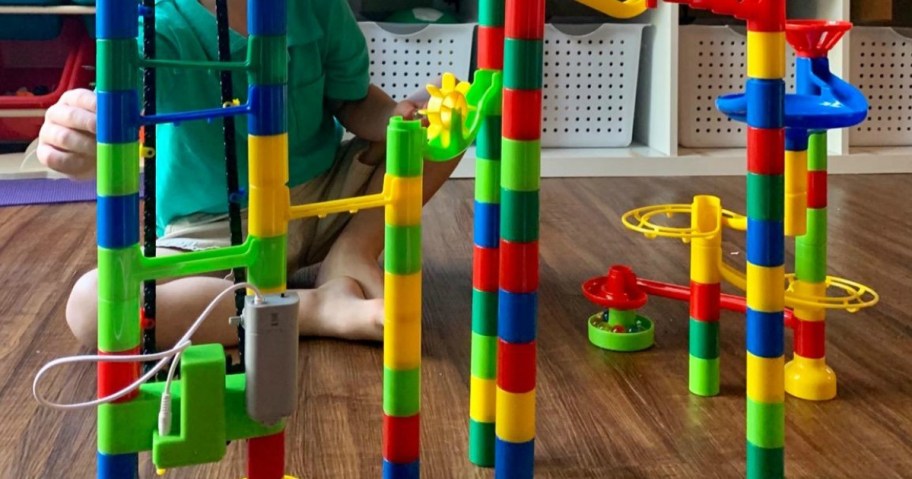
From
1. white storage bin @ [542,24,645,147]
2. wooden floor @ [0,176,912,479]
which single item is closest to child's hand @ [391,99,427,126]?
wooden floor @ [0,176,912,479]

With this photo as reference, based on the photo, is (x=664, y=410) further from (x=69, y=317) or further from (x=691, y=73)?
(x=691, y=73)

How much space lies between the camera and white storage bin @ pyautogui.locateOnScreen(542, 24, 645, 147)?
82.6 inches

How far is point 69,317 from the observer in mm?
1014

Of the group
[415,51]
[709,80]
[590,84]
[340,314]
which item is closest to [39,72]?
[415,51]

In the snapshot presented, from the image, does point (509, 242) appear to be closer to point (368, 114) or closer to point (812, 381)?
point (812, 381)

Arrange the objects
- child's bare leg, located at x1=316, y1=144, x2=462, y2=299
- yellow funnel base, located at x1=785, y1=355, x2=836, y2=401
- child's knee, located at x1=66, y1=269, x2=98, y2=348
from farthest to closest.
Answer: child's bare leg, located at x1=316, y1=144, x2=462, y2=299 < child's knee, located at x1=66, y1=269, x2=98, y2=348 < yellow funnel base, located at x1=785, y1=355, x2=836, y2=401

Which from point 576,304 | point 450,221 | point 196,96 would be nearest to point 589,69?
point 450,221

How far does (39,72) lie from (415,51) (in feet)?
3.08

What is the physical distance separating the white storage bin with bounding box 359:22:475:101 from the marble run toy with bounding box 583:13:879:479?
1.09 metres

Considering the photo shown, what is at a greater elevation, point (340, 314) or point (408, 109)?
point (408, 109)

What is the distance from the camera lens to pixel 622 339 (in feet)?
3.30

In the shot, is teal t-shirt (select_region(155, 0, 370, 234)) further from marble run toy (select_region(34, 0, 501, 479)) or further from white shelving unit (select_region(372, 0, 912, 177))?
white shelving unit (select_region(372, 0, 912, 177))

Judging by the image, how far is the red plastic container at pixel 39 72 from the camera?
7.06ft

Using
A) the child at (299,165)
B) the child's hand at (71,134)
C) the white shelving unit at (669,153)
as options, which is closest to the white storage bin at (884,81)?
the white shelving unit at (669,153)
